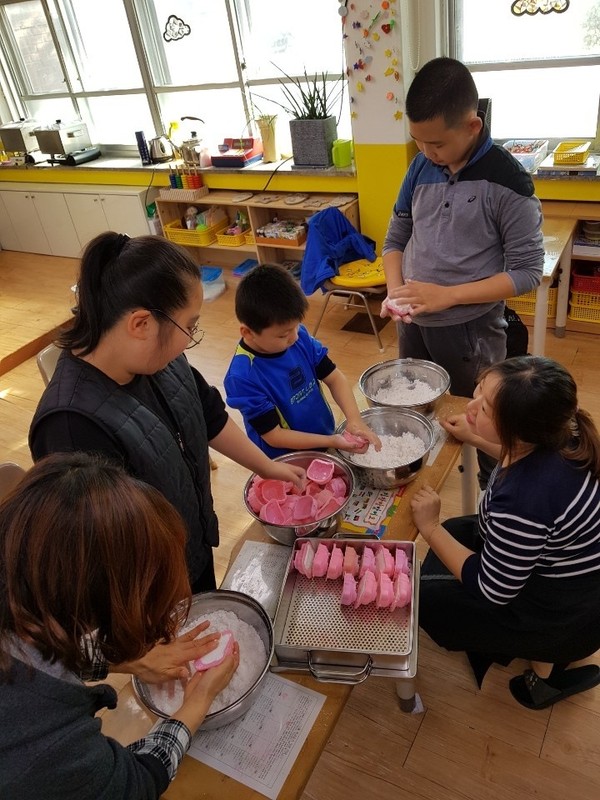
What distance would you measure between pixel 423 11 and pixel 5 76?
4148 millimetres

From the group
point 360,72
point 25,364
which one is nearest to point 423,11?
point 360,72

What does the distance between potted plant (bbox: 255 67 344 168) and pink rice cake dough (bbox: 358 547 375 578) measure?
326 centimetres

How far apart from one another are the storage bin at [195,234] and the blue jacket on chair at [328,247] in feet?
4.25

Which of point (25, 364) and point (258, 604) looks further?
point (25, 364)

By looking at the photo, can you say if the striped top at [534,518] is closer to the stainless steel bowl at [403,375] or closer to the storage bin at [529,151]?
the stainless steel bowl at [403,375]

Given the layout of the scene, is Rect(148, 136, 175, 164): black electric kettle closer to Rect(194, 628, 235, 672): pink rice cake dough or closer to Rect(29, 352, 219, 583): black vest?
Rect(29, 352, 219, 583): black vest

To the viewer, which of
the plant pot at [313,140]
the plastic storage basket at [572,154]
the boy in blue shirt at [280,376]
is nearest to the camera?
the boy in blue shirt at [280,376]

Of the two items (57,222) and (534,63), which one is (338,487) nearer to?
(534,63)

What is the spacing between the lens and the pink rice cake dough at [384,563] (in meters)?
1.16

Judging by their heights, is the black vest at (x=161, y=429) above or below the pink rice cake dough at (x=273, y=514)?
above

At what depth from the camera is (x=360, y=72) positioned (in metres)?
3.37

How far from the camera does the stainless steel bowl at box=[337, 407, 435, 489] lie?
4.70ft

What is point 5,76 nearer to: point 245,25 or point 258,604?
point 245,25

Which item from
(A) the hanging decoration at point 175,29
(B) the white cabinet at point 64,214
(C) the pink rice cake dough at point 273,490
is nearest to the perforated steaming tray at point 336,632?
(C) the pink rice cake dough at point 273,490
